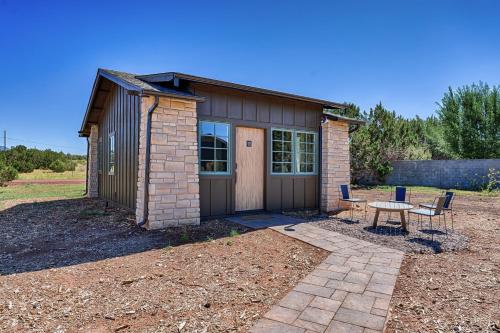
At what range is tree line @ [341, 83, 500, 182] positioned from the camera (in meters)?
15.7

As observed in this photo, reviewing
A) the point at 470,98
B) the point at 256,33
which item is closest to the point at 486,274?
the point at 256,33

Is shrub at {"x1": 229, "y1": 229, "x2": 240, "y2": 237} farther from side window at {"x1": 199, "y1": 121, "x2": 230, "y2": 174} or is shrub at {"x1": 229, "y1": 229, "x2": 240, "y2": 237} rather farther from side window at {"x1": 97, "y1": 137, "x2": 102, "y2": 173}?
side window at {"x1": 97, "y1": 137, "x2": 102, "y2": 173}

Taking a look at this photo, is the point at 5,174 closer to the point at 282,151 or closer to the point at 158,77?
the point at 158,77

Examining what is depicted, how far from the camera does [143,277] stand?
11.0 feet

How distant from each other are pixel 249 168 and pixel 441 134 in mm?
19276

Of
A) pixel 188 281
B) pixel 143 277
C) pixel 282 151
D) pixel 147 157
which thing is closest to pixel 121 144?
pixel 147 157

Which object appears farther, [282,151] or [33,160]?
[33,160]

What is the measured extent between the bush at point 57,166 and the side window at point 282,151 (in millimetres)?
27142

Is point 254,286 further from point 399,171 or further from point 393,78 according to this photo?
point 399,171

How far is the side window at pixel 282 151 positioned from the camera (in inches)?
299

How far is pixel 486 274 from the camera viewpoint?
139 inches

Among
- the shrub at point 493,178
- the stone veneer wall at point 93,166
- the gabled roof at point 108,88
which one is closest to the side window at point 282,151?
the gabled roof at point 108,88

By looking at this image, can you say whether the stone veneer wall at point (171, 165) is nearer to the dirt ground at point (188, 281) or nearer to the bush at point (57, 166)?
the dirt ground at point (188, 281)

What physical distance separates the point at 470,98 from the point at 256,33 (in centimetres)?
1643
